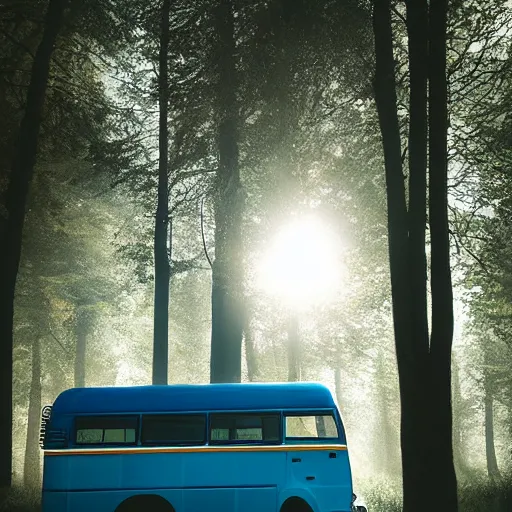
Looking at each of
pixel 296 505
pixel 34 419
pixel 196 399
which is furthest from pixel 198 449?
pixel 34 419

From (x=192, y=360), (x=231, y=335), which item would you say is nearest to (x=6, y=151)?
(x=231, y=335)

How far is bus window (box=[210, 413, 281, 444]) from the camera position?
11578 mm

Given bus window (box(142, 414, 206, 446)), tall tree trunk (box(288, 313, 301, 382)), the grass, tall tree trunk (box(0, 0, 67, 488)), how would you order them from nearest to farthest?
bus window (box(142, 414, 206, 446)) < the grass < tall tree trunk (box(0, 0, 67, 488)) < tall tree trunk (box(288, 313, 301, 382))

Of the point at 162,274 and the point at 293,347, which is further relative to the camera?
the point at 293,347

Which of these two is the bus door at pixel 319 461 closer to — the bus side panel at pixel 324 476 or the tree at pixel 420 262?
the bus side panel at pixel 324 476

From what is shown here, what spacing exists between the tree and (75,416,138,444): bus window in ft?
14.5

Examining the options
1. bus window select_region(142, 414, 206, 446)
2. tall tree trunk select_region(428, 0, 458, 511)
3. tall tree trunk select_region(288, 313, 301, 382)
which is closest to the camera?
bus window select_region(142, 414, 206, 446)

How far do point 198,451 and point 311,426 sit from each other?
1.80m

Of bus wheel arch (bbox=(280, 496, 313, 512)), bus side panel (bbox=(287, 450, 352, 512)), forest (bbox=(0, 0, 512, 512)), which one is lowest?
bus wheel arch (bbox=(280, 496, 313, 512))

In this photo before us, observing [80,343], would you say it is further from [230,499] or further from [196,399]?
[230,499]

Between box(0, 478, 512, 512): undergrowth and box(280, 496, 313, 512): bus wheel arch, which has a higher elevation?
box(280, 496, 313, 512): bus wheel arch

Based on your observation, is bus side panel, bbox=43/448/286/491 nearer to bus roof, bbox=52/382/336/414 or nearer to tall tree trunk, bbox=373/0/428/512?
bus roof, bbox=52/382/336/414

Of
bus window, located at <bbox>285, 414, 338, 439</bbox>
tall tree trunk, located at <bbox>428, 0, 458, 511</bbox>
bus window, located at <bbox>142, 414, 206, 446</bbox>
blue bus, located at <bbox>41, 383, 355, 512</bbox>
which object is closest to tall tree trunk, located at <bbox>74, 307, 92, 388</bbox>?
blue bus, located at <bbox>41, 383, 355, 512</bbox>

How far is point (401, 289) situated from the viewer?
12555 millimetres
